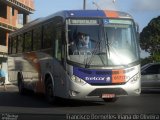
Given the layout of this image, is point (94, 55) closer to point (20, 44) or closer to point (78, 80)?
point (78, 80)

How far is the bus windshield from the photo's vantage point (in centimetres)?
1553

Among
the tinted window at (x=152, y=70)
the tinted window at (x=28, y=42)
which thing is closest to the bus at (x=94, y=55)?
the tinted window at (x=28, y=42)

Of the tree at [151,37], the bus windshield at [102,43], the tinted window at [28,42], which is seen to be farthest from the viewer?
the tree at [151,37]

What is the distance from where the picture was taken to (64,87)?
15719 millimetres

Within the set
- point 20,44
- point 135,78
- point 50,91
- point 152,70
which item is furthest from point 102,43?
point 152,70

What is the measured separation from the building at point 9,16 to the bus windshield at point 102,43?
39.0 meters

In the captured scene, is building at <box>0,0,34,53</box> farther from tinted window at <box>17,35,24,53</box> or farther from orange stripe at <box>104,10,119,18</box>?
orange stripe at <box>104,10,119,18</box>

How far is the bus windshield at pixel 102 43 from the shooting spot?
1553cm

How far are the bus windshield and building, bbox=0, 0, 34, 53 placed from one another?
39.1 metres

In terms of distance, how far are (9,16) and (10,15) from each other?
0.33 metres

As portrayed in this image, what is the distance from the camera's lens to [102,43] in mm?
15719

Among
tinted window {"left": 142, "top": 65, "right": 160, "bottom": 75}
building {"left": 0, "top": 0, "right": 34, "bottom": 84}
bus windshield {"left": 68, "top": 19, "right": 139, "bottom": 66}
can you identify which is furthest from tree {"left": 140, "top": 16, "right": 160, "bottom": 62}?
bus windshield {"left": 68, "top": 19, "right": 139, "bottom": 66}

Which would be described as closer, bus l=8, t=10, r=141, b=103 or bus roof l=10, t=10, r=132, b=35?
bus l=8, t=10, r=141, b=103

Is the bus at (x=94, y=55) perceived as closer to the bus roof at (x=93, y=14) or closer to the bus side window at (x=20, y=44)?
the bus roof at (x=93, y=14)
